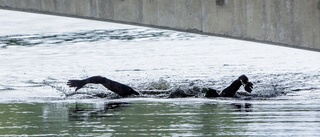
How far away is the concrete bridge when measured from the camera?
124 ft

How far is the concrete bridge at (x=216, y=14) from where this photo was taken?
124ft

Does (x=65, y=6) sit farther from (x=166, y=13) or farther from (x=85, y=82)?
(x=85, y=82)

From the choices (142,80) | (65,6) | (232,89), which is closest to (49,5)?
(65,6)

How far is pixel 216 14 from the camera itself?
130 feet

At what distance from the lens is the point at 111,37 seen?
6775cm

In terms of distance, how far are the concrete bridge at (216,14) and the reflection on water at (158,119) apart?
327cm

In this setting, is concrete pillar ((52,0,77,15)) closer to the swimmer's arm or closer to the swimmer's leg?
the swimmer's arm

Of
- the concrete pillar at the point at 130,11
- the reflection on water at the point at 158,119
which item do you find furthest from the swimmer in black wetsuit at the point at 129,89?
the concrete pillar at the point at 130,11

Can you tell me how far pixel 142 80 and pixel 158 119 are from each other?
13669 mm

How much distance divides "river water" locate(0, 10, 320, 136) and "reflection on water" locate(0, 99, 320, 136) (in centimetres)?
2

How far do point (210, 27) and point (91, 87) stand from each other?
400 centimetres

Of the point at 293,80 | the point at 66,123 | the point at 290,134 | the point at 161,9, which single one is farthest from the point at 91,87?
the point at 290,134

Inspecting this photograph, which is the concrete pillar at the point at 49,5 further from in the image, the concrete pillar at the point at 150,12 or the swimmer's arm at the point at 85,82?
the swimmer's arm at the point at 85,82

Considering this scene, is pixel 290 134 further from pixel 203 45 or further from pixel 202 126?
pixel 203 45
